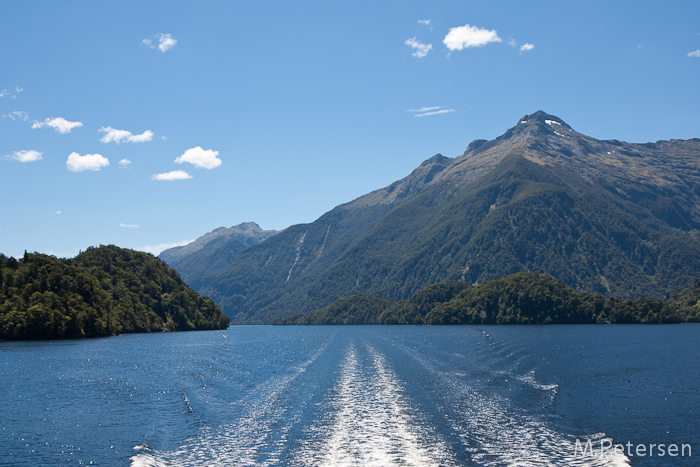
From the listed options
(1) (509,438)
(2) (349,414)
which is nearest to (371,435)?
(2) (349,414)

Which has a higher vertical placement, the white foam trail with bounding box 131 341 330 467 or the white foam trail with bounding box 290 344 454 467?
the white foam trail with bounding box 131 341 330 467

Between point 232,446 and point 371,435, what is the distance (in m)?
10.8

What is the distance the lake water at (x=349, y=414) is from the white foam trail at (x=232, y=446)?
153 millimetres

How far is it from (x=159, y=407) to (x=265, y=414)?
37.8 ft

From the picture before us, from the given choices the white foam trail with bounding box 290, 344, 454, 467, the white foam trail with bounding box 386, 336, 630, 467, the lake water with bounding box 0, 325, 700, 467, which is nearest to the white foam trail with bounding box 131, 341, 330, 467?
the lake water with bounding box 0, 325, 700, 467

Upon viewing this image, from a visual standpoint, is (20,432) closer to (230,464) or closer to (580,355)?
(230,464)

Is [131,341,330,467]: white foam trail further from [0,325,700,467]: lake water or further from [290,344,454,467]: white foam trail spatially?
[290,344,454,467]: white foam trail

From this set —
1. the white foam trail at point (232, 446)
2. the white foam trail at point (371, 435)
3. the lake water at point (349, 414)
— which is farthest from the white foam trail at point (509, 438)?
the white foam trail at point (232, 446)

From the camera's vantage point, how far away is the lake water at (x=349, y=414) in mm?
36000

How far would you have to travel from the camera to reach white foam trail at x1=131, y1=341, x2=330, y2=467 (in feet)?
114

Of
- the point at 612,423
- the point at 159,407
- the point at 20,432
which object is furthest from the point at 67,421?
the point at 612,423

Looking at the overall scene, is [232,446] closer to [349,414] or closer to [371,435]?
[371,435]

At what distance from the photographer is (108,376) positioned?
7219cm

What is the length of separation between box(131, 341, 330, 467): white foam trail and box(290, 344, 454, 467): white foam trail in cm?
321
